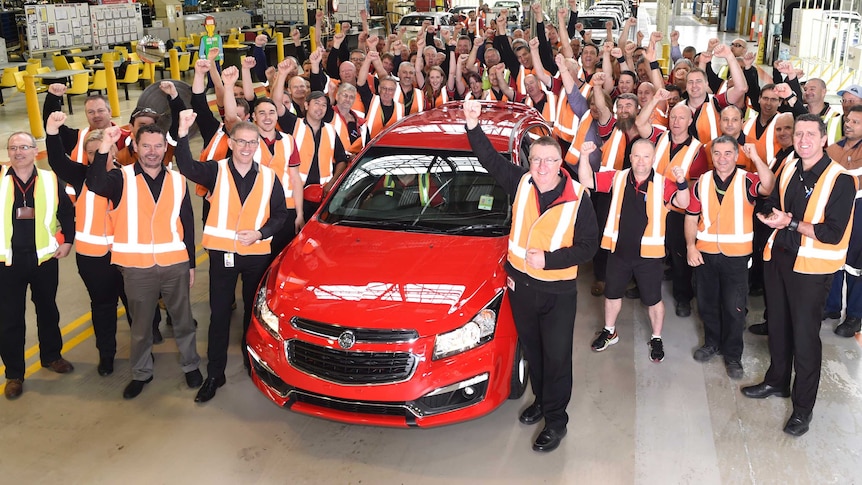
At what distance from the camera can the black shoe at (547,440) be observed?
4.48 meters

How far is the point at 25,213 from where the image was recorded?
193 inches

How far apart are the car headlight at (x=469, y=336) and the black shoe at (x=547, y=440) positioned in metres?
0.70

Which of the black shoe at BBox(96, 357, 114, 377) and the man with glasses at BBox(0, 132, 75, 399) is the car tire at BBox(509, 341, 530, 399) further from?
the man with glasses at BBox(0, 132, 75, 399)

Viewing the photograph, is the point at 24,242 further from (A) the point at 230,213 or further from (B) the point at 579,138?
(B) the point at 579,138

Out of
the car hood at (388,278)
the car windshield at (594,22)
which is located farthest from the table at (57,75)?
the car windshield at (594,22)

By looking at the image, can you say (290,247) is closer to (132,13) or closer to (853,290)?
(853,290)

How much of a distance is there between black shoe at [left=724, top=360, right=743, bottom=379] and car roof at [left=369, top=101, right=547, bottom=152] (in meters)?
2.23

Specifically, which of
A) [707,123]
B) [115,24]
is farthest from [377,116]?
[115,24]

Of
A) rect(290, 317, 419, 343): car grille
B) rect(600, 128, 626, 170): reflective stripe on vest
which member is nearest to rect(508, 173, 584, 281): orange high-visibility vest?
rect(290, 317, 419, 343): car grille

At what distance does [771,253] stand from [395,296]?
2321mm

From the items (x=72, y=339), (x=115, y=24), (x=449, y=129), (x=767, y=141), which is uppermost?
(x=115, y=24)

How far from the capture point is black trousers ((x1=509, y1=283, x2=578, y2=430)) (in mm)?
Answer: 4328

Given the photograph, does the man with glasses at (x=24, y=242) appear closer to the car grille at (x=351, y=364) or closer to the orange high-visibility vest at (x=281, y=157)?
the orange high-visibility vest at (x=281, y=157)

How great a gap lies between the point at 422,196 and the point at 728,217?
2099mm
